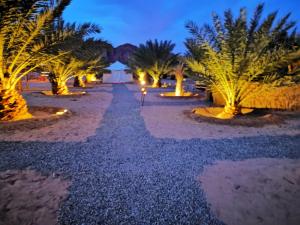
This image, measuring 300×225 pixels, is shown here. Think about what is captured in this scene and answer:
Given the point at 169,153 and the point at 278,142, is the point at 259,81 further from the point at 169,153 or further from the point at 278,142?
the point at 169,153

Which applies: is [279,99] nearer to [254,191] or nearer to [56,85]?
[254,191]

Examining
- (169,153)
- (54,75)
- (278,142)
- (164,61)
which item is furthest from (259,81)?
(164,61)

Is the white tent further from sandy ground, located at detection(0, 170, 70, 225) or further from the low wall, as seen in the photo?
sandy ground, located at detection(0, 170, 70, 225)

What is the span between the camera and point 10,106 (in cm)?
675

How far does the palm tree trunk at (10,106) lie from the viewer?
6.66 meters

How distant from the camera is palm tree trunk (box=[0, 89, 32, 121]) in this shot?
666 centimetres

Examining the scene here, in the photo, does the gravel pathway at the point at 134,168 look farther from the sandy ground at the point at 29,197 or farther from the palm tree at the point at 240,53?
the palm tree at the point at 240,53

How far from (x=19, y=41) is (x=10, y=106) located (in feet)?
6.07

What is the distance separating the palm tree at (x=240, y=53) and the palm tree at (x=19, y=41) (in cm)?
428

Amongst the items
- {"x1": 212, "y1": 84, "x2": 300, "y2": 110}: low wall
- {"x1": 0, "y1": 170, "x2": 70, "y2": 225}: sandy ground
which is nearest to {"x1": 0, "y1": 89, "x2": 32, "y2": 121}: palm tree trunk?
→ {"x1": 0, "y1": 170, "x2": 70, "y2": 225}: sandy ground

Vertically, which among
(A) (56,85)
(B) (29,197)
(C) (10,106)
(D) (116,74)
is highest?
(D) (116,74)

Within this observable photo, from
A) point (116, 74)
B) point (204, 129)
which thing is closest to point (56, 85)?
point (204, 129)

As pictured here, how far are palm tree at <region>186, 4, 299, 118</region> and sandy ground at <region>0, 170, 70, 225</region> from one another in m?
5.83

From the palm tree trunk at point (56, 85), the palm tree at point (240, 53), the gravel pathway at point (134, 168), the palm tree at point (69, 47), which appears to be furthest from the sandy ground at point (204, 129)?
the palm tree trunk at point (56, 85)
